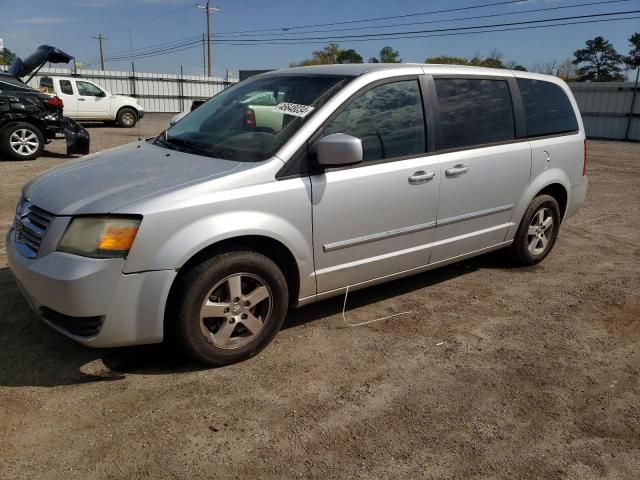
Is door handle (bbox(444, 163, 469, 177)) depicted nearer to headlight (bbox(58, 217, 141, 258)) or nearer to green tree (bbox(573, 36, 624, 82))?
headlight (bbox(58, 217, 141, 258))

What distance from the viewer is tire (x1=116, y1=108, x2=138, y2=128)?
19.2 metres

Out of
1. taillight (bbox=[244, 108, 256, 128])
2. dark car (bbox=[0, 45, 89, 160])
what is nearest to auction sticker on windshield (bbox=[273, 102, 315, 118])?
taillight (bbox=[244, 108, 256, 128])

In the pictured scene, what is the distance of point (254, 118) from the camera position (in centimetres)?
368

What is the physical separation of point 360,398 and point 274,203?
1.21 m

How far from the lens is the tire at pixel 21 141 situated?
10461 millimetres

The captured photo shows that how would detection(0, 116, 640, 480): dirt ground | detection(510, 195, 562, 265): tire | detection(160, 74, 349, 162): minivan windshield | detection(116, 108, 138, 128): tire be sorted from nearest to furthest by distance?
detection(0, 116, 640, 480): dirt ground → detection(160, 74, 349, 162): minivan windshield → detection(510, 195, 562, 265): tire → detection(116, 108, 138, 128): tire

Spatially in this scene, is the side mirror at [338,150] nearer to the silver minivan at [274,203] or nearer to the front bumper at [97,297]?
the silver minivan at [274,203]

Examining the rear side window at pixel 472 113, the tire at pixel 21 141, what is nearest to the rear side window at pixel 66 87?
the tire at pixel 21 141

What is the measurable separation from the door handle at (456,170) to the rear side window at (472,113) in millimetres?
160

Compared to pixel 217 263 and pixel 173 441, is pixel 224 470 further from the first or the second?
pixel 217 263

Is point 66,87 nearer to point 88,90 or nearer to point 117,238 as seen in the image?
point 88,90

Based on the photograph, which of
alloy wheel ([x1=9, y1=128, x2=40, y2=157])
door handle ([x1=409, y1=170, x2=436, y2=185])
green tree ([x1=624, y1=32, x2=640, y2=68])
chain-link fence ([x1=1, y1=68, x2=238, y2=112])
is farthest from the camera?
green tree ([x1=624, y1=32, x2=640, y2=68])

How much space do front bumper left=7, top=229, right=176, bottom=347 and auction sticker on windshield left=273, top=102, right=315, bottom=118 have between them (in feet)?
4.28

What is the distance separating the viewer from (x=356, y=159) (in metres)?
3.27
